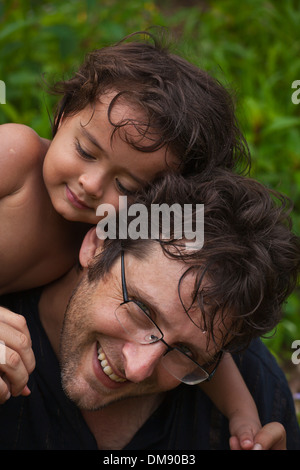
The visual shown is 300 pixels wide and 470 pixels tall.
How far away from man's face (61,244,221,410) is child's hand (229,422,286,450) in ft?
1.17

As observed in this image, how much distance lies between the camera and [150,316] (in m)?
2.23

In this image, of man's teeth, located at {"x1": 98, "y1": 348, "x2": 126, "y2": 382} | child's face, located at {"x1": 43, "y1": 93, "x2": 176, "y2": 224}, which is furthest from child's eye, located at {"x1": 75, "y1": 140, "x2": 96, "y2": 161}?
man's teeth, located at {"x1": 98, "y1": 348, "x2": 126, "y2": 382}

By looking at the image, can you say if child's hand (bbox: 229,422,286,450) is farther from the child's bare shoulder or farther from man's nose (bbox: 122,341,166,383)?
the child's bare shoulder

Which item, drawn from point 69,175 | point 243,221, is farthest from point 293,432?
point 69,175

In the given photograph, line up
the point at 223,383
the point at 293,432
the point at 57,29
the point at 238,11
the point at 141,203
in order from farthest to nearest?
1. the point at 238,11
2. the point at 57,29
3. the point at 293,432
4. the point at 223,383
5. the point at 141,203

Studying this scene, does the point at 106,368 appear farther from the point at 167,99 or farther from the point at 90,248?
the point at 167,99

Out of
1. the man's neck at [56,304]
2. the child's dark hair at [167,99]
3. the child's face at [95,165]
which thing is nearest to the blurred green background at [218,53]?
the child's dark hair at [167,99]

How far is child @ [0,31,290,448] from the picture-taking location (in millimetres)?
2402

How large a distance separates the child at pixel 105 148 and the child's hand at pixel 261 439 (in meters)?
0.01

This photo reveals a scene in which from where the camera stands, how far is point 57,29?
4.19 meters

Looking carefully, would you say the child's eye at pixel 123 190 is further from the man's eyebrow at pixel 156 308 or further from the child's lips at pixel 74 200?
the man's eyebrow at pixel 156 308

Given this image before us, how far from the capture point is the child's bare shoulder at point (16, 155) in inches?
98.6
